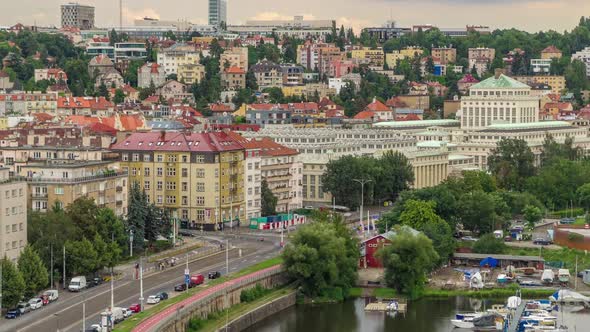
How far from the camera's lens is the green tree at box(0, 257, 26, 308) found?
1687 inches

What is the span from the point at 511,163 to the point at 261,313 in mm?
38436

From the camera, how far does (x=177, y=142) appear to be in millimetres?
65438

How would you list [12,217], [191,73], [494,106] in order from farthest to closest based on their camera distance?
[191,73] < [494,106] < [12,217]

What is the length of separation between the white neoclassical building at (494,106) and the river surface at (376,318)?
5652 cm

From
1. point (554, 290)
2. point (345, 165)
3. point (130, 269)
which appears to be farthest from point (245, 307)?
point (345, 165)

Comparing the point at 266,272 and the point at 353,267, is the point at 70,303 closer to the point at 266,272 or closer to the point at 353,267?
the point at 266,272

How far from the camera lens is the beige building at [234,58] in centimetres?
14061

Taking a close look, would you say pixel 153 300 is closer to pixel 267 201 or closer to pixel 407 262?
pixel 407 262

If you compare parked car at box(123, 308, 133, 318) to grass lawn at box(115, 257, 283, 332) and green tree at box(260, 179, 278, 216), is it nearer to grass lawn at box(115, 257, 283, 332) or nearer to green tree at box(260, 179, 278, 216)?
grass lawn at box(115, 257, 283, 332)

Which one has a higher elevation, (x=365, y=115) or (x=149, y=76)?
(x=149, y=76)

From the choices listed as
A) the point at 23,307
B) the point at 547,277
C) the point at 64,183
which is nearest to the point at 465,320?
the point at 547,277

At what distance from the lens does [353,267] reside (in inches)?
2089

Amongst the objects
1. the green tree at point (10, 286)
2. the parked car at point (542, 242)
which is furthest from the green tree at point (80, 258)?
the parked car at point (542, 242)

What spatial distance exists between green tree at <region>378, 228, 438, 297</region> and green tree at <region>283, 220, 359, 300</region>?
1.46 metres
